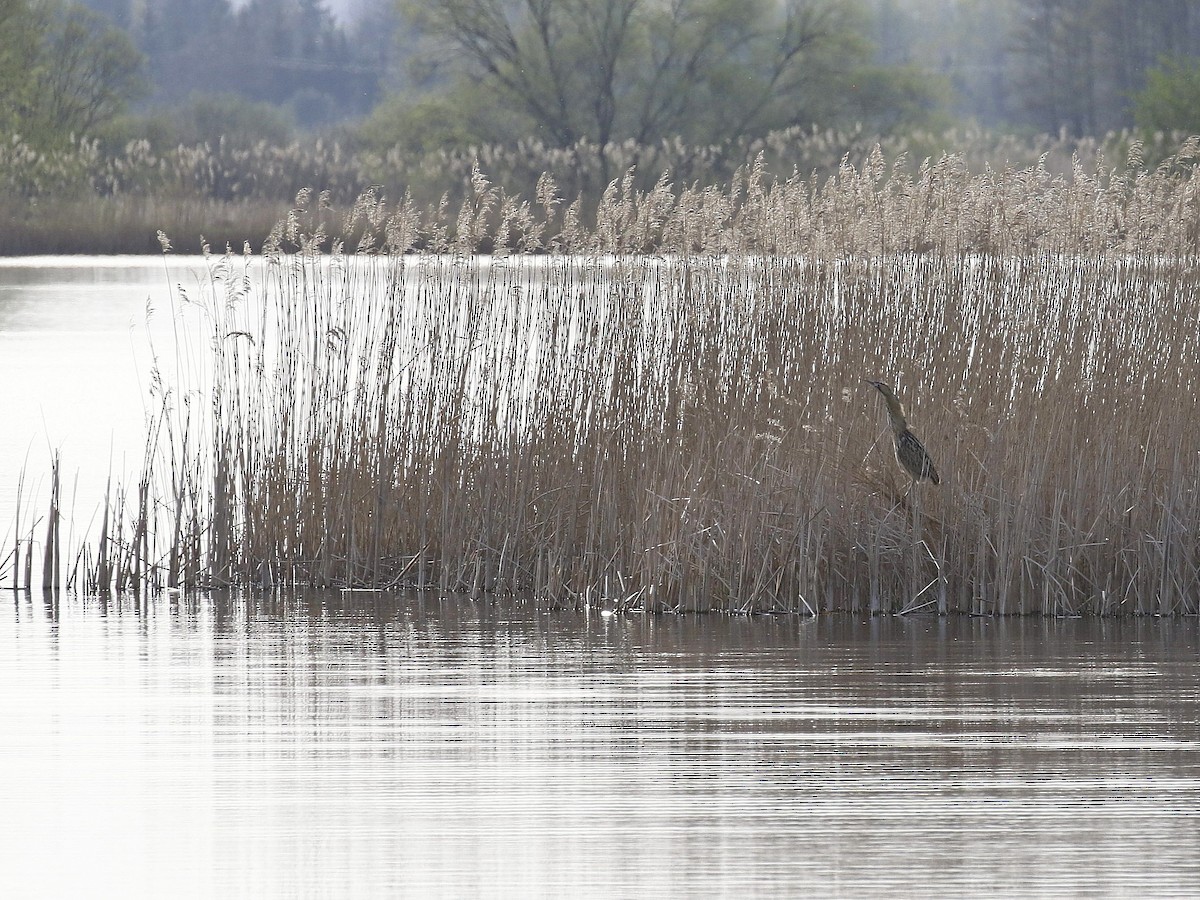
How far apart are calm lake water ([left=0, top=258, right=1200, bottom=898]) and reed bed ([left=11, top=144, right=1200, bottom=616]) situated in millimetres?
240

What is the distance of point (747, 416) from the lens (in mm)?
5883

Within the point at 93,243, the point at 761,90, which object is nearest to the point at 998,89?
the point at 761,90

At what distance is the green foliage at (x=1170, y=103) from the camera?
1055 inches

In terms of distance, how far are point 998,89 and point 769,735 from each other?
→ 228 feet

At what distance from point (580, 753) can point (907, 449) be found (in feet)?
6.38

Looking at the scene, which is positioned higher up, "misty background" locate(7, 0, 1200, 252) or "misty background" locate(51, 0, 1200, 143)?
"misty background" locate(51, 0, 1200, 143)

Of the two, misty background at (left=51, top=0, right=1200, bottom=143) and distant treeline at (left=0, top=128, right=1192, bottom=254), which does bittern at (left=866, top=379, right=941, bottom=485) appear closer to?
misty background at (left=51, top=0, right=1200, bottom=143)

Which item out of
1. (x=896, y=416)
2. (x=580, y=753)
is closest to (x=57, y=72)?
(x=896, y=416)

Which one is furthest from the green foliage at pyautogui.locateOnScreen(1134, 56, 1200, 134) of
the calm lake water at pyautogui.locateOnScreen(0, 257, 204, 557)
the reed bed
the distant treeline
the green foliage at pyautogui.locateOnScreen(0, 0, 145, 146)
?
the reed bed

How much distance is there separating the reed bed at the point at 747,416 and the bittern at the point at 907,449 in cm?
13

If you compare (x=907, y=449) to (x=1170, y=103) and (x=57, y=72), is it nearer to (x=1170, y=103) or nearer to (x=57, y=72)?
(x=1170, y=103)

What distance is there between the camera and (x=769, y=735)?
387 centimetres

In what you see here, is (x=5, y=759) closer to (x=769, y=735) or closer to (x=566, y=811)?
(x=566, y=811)

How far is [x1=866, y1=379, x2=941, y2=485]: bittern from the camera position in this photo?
5.34 meters
